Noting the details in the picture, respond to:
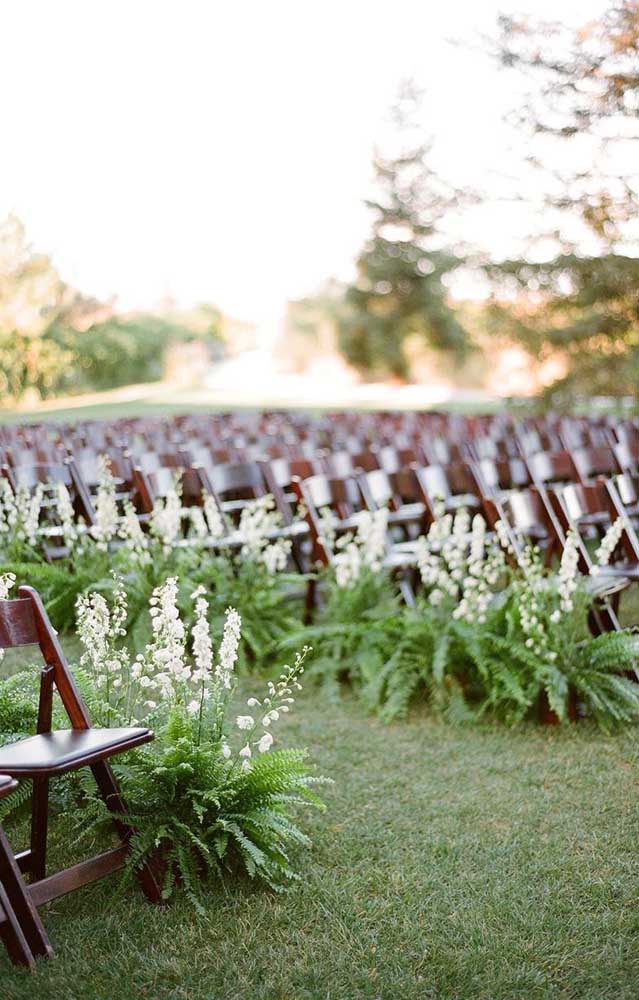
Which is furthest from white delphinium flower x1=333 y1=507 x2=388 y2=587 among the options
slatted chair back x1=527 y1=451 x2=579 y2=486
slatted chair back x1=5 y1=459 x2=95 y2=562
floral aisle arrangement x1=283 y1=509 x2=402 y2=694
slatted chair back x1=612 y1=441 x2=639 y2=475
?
slatted chair back x1=612 y1=441 x2=639 y2=475

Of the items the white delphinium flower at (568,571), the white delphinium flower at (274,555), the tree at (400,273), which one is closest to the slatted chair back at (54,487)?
the white delphinium flower at (274,555)

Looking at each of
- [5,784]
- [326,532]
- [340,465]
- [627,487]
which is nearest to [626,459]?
[627,487]

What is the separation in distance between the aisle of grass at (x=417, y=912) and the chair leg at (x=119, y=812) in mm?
59

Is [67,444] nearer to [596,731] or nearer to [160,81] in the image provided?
[596,731]

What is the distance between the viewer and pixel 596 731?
18.5ft

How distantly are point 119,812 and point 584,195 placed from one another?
512 inches

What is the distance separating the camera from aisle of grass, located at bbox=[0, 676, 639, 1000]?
3.41m

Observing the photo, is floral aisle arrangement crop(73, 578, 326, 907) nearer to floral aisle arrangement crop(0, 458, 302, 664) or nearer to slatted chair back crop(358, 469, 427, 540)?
floral aisle arrangement crop(0, 458, 302, 664)

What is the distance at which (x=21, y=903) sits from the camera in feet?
11.3

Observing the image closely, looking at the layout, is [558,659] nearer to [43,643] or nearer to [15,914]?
[43,643]

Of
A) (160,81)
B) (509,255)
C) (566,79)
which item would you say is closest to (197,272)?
(160,81)

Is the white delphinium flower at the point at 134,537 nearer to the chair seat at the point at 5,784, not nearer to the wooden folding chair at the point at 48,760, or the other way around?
the wooden folding chair at the point at 48,760

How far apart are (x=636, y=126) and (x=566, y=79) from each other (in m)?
0.93

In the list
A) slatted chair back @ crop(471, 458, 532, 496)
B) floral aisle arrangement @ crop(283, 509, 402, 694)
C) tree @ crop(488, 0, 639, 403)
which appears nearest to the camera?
floral aisle arrangement @ crop(283, 509, 402, 694)
